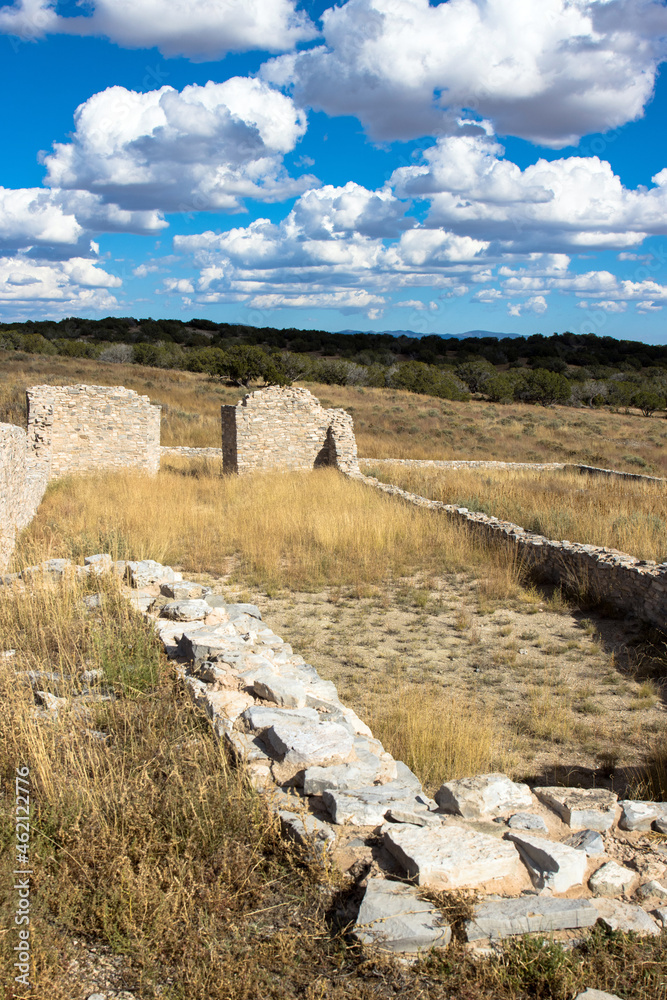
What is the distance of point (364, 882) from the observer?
8.49 ft

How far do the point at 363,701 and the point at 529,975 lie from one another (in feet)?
9.86

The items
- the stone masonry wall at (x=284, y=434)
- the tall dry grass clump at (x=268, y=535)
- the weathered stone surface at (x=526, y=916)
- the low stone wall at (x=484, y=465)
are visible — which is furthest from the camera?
the low stone wall at (x=484, y=465)

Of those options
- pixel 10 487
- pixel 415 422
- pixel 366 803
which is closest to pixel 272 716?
pixel 366 803

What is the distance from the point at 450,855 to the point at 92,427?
47.4ft

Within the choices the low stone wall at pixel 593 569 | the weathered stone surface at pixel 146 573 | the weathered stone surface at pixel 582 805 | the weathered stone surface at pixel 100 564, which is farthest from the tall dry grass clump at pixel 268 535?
the weathered stone surface at pixel 582 805

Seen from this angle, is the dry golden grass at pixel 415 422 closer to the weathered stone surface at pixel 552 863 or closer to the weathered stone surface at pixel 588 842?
the weathered stone surface at pixel 588 842

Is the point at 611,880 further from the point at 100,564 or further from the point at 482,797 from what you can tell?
the point at 100,564

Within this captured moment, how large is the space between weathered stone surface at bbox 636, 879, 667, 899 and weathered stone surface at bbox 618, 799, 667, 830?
1.57ft

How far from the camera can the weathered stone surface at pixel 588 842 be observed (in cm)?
298

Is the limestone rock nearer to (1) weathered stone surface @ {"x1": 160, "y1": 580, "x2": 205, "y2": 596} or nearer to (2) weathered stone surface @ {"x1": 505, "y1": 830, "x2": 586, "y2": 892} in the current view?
(2) weathered stone surface @ {"x1": 505, "y1": 830, "x2": 586, "y2": 892}

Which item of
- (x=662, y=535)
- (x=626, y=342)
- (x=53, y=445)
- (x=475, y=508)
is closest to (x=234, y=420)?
(x=53, y=445)

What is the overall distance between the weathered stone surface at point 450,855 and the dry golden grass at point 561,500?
6.99m

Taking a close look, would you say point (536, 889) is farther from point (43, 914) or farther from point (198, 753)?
point (43, 914)

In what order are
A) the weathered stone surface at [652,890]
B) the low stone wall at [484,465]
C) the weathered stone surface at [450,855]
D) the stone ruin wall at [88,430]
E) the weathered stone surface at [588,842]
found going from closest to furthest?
the weathered stone surface at [450,855] → the weathered stone surface at [652,890] → the weathered stone surface at [588,842] → the stone ruin wall at [88,430] → the low stone wall at [484,465]
